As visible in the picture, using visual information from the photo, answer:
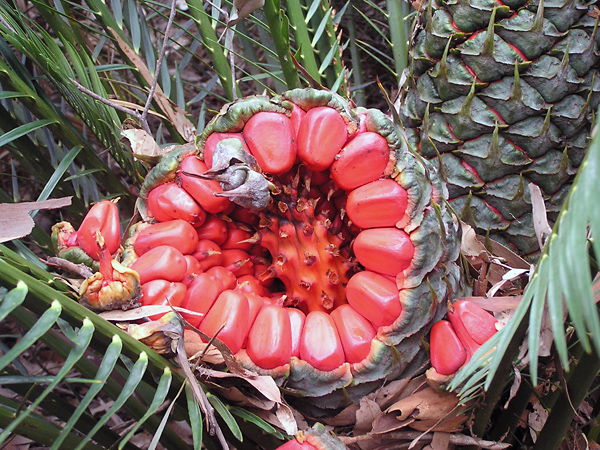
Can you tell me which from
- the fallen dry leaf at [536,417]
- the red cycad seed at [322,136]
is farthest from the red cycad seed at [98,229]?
the fallen dry leaf at [536,417]

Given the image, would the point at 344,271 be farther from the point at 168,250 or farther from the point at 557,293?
the point at 557,293

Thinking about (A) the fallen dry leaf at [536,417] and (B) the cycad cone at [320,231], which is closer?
(B) the cycad cone at [320,231]

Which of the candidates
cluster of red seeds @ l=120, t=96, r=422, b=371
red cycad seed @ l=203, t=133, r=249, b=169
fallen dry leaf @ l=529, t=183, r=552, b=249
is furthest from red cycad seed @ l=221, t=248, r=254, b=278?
fallen dry leaf @ l=529, t=183, r=552, b=249

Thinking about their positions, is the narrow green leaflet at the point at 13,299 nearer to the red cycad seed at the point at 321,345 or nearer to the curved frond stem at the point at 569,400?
the red cycad seed at the point at 321,345

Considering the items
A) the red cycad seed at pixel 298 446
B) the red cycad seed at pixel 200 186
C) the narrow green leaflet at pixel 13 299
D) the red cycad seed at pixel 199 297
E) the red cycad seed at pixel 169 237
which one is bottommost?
the red cycad seed at pixel 298 446

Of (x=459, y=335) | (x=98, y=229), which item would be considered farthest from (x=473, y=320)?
(x=98, y=229)

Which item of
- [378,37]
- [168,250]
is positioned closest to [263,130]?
[168,250]
